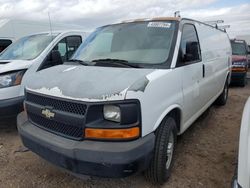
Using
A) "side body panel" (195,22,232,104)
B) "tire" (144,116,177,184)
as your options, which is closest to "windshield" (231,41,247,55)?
"side body panel" (195,22,232,104)

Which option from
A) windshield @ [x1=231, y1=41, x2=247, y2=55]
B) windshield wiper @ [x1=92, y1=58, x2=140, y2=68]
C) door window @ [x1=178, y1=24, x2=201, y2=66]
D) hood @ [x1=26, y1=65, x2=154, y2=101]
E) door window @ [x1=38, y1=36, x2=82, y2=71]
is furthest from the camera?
windshield @ [x1=231, y1=41, x2=247, y2=55]

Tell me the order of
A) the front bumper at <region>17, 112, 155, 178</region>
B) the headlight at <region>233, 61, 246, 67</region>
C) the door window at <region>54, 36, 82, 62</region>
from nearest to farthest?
the front bumper at <region>17, 112, 155, 178</region> → the door window at <region>54, 36, 82, 62</region> → the headlight at <region>233, 61, 246, 67</region>

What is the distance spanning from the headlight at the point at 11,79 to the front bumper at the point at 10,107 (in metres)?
0.26

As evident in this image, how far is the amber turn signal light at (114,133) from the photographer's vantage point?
2514 millimetres

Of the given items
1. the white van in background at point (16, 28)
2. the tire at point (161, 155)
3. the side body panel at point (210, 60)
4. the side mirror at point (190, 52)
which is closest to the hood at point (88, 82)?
the tire at point (161, 155)

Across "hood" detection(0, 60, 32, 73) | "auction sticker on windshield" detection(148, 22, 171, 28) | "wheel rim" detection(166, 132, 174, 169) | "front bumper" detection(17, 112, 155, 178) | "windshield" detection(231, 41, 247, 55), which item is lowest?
"windshield" detection(231, 41, 247, 55)

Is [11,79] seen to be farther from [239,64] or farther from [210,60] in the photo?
[239,64]

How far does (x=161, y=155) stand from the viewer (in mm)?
2939

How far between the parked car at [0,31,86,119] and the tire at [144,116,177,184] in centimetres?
219

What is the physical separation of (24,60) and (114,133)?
3274mm

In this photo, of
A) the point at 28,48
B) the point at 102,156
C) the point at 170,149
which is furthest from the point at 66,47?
the point at 102,156

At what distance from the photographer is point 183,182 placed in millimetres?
3277

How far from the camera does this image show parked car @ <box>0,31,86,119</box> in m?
4.47

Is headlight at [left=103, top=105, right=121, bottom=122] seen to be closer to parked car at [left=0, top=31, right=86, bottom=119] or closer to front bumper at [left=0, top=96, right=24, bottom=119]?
parked car at [left=0, top=31, right=86, bottom=119]
